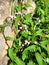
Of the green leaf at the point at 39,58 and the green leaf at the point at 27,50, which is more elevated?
the green leaf at the point at 27,50

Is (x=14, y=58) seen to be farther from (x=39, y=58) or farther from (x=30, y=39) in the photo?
(x=30, y=39)

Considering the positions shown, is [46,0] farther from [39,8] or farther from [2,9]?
[2,9]

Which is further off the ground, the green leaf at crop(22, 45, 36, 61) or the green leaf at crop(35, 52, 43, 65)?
the green leaf at crop(22, 45, 36, 61)

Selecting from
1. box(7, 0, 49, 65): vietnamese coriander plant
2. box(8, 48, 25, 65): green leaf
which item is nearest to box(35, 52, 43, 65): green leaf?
box(7, 0, 49, 65): vietnamese coriander plant

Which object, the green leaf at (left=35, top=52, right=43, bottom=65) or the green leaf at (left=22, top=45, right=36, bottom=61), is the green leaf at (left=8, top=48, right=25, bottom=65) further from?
the green leaf at (left=35, top=52, right=43, bottom=65)

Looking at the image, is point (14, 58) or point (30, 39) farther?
point (30, 39)

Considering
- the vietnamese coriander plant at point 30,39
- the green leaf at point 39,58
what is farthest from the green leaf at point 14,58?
the green leaf at point 39,58

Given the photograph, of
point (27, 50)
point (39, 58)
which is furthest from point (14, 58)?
point (39, 58)

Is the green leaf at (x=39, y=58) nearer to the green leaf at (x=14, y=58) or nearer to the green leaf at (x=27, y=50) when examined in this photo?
the green leaf at (x=27, y=50)

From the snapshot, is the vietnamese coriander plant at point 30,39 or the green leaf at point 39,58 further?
the vietnamese coriander plant at point 30,39
